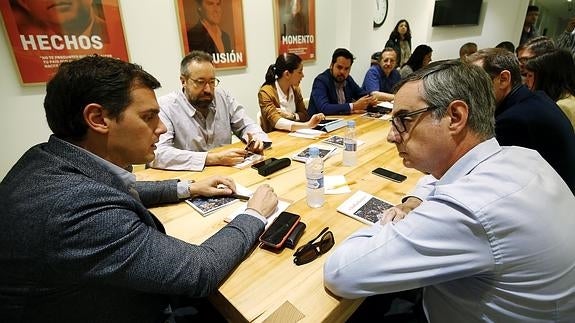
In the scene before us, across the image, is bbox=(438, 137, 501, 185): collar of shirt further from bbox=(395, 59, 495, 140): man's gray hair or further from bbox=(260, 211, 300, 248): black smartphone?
bbox=(260, 211, 300, 248): black smartphone

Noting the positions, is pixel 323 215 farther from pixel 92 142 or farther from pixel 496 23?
pixel 496 23

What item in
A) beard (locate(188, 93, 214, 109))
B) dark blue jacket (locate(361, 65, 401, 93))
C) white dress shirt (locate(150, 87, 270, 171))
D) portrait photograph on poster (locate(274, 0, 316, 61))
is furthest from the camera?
dark blue jacket (locate(361, 65, 401, 93))

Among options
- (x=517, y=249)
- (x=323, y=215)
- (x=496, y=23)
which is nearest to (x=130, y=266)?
(x=323, y=215)

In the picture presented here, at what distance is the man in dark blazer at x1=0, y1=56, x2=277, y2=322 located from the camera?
1.97ft

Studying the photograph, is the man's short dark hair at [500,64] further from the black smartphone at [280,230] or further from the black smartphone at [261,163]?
the black smartphone at [280,230]

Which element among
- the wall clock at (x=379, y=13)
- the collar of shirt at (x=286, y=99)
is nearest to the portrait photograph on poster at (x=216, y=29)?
the collar of shirt at (x=286, y=99)

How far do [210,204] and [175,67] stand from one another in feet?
6.78

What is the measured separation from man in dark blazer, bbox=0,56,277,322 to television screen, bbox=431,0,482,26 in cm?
578

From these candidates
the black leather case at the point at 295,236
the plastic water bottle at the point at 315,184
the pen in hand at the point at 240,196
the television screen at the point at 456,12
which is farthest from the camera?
the television screen at the point at 456,12

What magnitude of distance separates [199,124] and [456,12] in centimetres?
550

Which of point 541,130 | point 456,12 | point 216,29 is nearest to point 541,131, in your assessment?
point 541,130

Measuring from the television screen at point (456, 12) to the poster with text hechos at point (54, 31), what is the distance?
513 centimetres

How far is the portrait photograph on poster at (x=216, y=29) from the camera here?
2730 millimetres

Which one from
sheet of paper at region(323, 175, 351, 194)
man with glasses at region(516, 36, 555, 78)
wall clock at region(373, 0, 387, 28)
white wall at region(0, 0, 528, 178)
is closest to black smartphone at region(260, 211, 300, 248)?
sheet of paper at region(323, 175, 351, 194)
